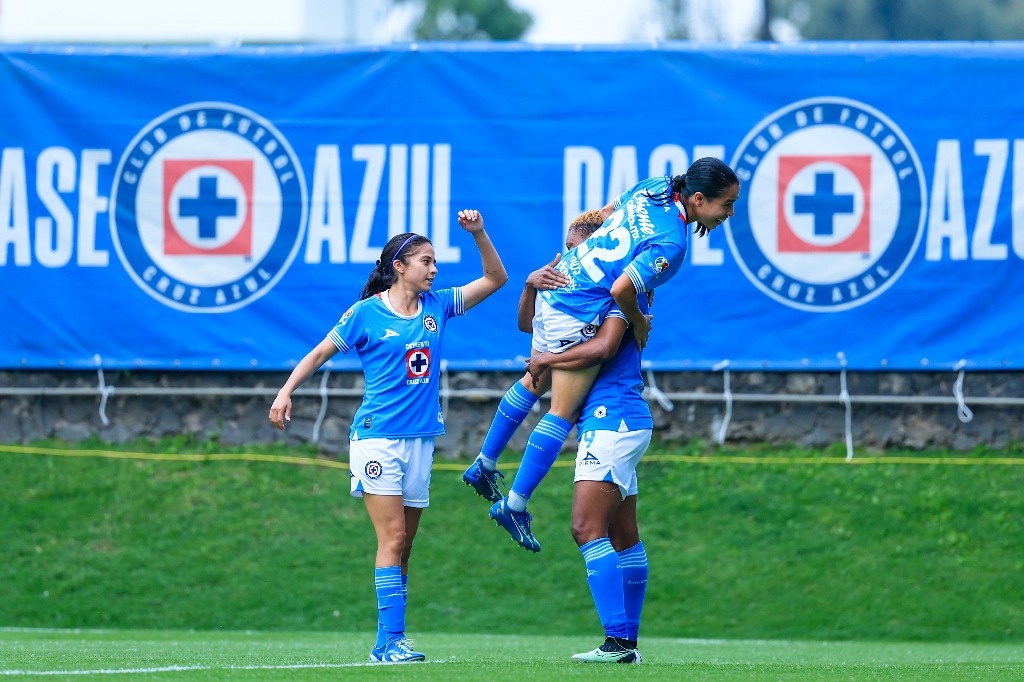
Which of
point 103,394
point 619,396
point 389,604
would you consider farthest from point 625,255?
point 103,394

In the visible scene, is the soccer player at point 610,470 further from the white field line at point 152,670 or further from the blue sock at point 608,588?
the white field line at point 152,670

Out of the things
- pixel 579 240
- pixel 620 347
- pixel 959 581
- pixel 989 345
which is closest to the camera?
pixel 620 347

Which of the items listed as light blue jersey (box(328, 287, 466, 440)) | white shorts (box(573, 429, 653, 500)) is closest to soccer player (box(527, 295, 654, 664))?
white shorts (box(573, 429, 653, 500))

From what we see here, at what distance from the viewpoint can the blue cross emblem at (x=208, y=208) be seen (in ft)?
38.6

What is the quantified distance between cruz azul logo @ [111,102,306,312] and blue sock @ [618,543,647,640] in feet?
18.1

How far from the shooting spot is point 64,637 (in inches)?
372

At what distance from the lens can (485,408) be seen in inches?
461

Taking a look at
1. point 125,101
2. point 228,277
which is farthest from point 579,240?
point 125,101

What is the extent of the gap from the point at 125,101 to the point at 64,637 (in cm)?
436

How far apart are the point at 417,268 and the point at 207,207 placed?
541 cm

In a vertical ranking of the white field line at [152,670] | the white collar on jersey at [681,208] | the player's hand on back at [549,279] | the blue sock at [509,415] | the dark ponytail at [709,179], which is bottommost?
the white field line at [152,670]

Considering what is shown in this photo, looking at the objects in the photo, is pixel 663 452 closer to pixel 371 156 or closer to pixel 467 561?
pixel 467 561

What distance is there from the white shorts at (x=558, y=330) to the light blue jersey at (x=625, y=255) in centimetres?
3

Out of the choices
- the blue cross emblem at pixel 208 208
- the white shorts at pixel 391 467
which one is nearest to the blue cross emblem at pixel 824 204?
the blue cross emblem at pixel 208 208
